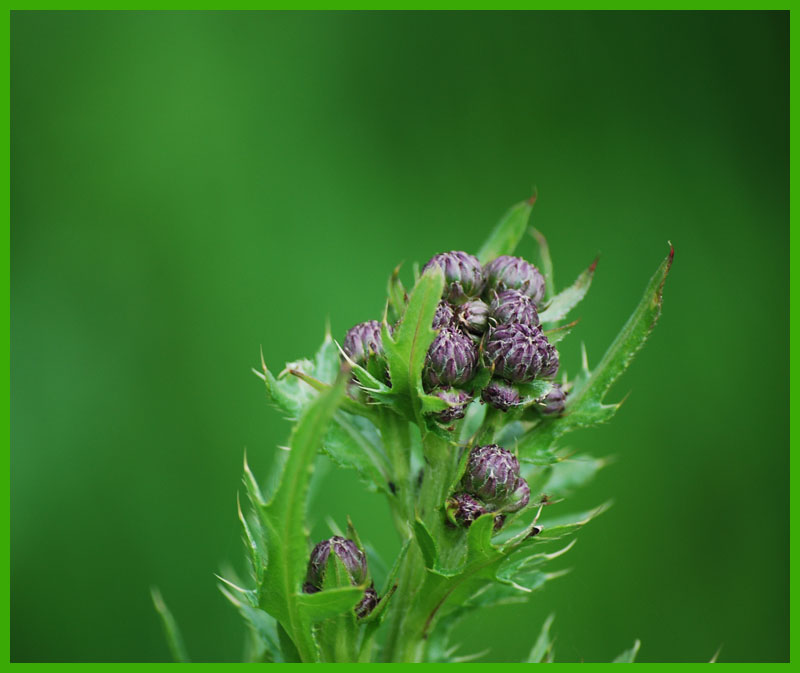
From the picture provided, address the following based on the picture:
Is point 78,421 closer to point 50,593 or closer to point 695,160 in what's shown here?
point 50,593

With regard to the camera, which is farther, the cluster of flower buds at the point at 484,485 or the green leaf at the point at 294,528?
the cluster of flower buds at the point at 484,485

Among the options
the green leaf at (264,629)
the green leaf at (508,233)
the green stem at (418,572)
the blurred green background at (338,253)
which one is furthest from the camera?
the blurred green background at (338,253)

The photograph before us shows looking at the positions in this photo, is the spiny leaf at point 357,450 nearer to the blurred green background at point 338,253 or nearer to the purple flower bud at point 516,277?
the purple flower bud at point 516,277

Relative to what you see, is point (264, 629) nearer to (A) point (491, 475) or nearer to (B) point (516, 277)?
(A) point (491, 475)

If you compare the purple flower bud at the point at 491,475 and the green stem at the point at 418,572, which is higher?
the purple flower bud at the point at 491,475

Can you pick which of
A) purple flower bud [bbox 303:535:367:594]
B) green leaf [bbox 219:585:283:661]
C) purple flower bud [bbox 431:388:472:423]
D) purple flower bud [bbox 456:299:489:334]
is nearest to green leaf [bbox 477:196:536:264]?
purple flower bud [bbox 456:299:489:334]

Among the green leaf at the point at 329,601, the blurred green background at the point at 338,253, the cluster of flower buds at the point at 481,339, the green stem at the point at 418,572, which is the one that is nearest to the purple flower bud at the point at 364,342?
the cluster of flower buds at the point at 481,339
